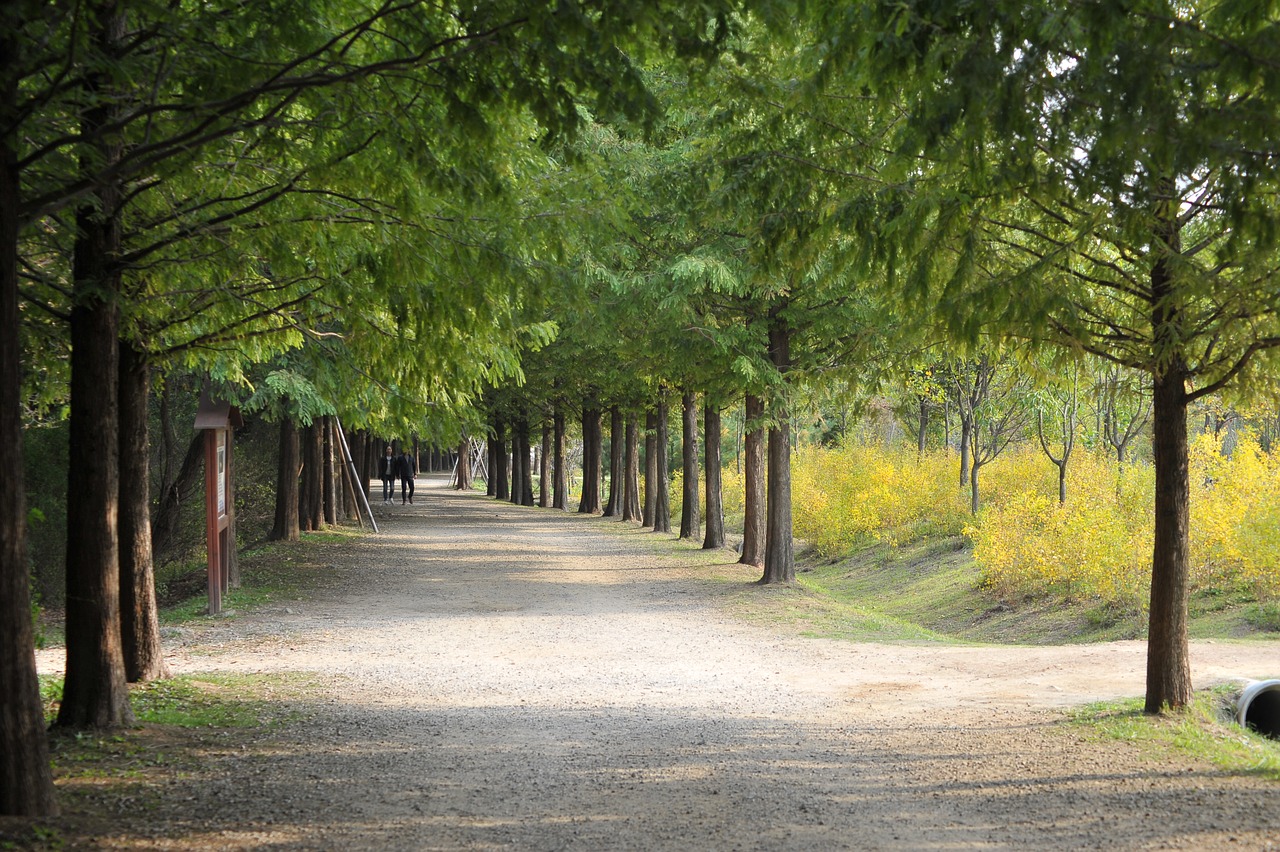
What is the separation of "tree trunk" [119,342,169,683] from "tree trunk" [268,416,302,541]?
12.8 m

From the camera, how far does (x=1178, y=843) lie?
18.4 ft

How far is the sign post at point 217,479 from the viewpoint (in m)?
12.6

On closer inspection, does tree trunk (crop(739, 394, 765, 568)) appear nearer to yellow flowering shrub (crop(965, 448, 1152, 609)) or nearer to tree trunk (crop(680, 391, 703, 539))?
yellow flowering shrub (crop(965, 448, 1152, 609))

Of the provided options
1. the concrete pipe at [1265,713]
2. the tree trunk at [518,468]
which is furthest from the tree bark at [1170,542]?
the tree trunk at [518,468]

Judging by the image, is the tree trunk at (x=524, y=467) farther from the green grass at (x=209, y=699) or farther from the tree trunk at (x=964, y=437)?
the green grass at (x=209, y=699)

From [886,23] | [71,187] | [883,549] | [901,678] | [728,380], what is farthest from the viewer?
[883,549]

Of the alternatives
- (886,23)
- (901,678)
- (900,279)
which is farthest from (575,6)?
(901,678)

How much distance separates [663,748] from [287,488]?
53.4 ft

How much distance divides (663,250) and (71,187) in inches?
469

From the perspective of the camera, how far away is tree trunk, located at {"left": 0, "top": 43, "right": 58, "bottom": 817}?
5242 millimetres

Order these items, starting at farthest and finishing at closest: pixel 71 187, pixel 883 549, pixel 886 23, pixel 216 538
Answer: pixel 883 549, pixel 216 538, pixel 71 187, pixel 886 23

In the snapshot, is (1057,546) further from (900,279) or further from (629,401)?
(629,401)

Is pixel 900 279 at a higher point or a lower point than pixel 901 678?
higher

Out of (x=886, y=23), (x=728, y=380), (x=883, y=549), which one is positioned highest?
(x=886, y=23)
